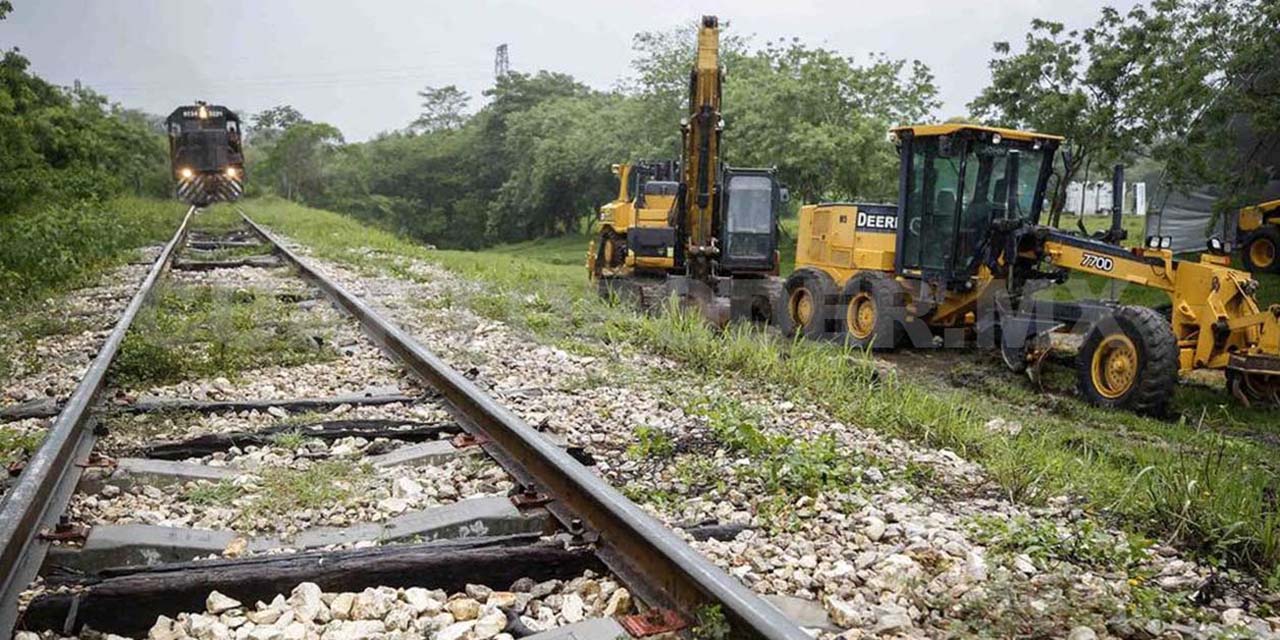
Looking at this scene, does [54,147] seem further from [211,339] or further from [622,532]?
[622,532]

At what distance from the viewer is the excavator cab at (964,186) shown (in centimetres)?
1155

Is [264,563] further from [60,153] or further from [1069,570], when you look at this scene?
[60,153]

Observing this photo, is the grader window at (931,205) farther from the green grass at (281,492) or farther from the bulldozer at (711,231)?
the green grass at (281,492)

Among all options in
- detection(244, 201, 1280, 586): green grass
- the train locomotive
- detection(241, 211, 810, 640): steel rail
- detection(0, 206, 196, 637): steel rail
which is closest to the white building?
detection(244, 201, 1280, 586): green grass

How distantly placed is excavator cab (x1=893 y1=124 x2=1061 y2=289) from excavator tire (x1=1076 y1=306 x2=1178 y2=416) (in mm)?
2167

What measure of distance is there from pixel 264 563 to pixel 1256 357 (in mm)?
8997

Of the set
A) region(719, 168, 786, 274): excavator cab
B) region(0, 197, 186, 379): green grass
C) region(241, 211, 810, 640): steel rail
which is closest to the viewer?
region(241, 211, 810, 640): steel rail

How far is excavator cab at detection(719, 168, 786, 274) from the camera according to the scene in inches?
579

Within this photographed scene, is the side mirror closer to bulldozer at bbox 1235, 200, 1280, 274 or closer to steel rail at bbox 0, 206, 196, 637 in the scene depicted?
steel rail at bbox 0, 206, 196, 637

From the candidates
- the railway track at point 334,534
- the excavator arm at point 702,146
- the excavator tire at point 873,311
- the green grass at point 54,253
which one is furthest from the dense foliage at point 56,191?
the excavator tire at point 873,311

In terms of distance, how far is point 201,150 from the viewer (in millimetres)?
34312

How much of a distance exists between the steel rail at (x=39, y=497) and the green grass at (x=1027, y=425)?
300cm

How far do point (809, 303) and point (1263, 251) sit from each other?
38.2ft

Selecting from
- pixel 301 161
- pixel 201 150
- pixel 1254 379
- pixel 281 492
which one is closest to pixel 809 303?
pixel 1254 379
